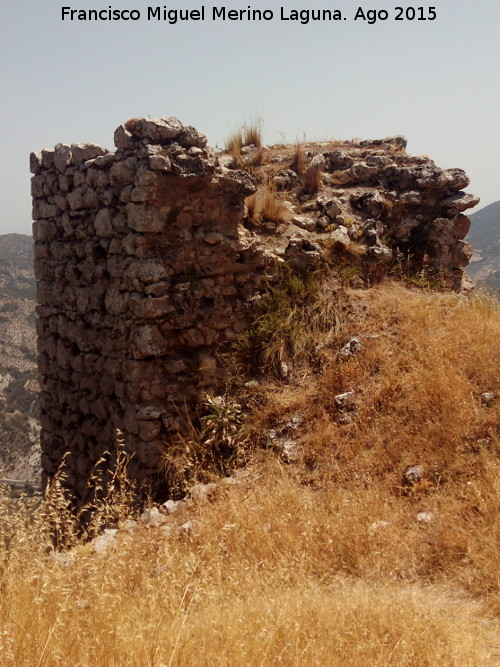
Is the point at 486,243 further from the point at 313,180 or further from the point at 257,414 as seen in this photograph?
the point at 257,414

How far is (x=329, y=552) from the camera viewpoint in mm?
3906

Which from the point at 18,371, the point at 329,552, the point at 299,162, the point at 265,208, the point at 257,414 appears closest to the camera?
the point at 329,552

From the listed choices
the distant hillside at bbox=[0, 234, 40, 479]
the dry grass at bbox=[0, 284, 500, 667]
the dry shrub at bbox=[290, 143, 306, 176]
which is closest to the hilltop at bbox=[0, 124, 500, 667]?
the dry grass at bbox=[0, 284, 500, 667]

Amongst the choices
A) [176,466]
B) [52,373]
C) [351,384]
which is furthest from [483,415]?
[52,373]

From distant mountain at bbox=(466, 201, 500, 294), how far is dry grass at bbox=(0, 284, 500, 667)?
40.2m

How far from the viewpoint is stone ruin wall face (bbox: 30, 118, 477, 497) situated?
5.98 m

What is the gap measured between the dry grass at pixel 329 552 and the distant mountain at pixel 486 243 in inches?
1584

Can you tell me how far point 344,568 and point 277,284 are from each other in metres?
3.59

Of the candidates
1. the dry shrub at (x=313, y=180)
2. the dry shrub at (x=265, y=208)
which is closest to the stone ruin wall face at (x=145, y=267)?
the dry shrub at (x=265, y=208)

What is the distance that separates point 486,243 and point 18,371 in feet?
158

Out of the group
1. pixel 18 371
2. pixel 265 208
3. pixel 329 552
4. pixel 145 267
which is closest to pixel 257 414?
pixel 145 267

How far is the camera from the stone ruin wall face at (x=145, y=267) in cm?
598

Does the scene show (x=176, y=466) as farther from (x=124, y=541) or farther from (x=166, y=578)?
(x=166, y=578)

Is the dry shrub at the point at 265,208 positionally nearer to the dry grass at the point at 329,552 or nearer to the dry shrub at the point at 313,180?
the dry shrub at the point at 313,180
